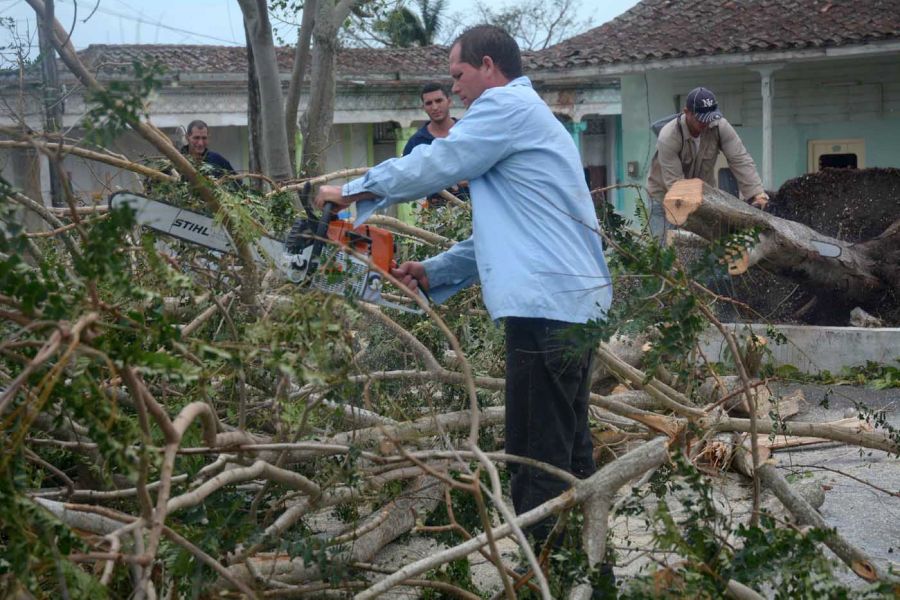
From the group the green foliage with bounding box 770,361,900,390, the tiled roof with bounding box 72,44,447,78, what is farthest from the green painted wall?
the green foliage with bounding box 770,361,900,390

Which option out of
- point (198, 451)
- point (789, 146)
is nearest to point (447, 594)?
point (198, 451)

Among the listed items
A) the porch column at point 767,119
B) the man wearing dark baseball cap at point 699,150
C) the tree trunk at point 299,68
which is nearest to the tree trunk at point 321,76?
the tree trunk at point 299,68

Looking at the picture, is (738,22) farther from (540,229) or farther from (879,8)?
(540,229)

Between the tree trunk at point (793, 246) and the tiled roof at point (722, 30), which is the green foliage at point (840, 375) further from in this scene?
the tiled roof at point (722, 30)

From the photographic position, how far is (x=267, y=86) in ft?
26.5

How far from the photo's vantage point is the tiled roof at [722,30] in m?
14.3

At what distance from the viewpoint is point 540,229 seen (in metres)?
3.56

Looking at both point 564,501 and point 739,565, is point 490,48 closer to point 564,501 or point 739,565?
point 564,501

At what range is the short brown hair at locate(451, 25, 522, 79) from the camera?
12.5 feet

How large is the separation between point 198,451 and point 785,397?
4.47 meters

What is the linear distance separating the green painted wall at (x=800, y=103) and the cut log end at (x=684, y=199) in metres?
8.52

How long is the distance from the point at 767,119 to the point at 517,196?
41.2 ft

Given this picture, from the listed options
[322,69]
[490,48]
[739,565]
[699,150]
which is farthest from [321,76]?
[739,565]

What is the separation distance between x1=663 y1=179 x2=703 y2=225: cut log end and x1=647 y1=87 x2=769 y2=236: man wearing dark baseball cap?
973 mm
